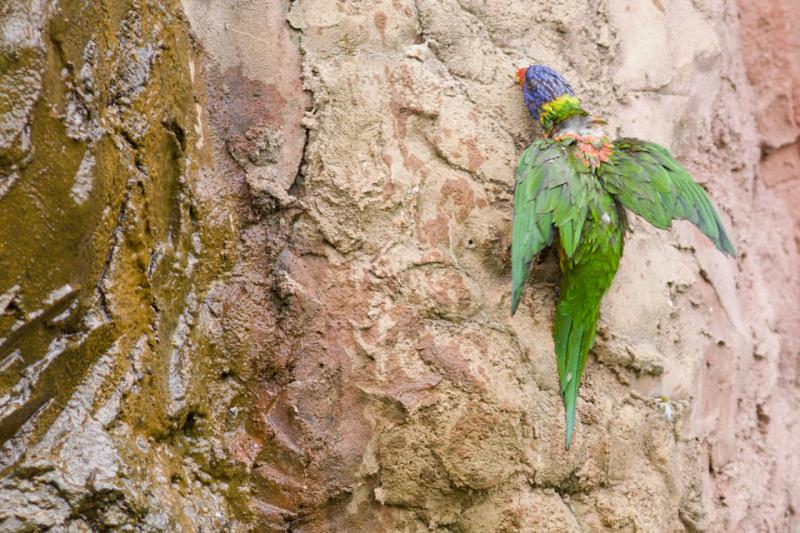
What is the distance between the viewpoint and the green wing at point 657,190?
6.68 feet

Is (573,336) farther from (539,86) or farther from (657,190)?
(539,86)

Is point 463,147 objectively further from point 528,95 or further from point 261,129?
point 261,129

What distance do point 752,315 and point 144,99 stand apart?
1.94 metres

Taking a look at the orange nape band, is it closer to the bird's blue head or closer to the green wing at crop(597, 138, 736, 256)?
the bird's blue head

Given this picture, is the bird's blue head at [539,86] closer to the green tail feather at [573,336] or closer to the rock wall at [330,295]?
the rock wall at [330,295]

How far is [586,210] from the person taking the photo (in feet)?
6.61

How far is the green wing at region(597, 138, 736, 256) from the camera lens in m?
2.04

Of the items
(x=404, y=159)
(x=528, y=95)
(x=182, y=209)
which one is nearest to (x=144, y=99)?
(x=182, y=209)

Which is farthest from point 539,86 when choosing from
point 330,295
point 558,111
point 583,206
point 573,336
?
point 330,295

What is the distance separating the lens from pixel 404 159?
6.97 ft

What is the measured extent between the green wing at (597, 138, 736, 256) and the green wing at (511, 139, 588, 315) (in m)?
0.10

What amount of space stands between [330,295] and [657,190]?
32.1 inches

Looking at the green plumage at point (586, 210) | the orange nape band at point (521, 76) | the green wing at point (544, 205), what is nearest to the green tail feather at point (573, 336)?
the green plumage at point (586, 210)

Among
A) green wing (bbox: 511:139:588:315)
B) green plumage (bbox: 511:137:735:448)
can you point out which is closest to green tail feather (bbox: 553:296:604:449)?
green plumage (bbox: 511:137:735:448)
